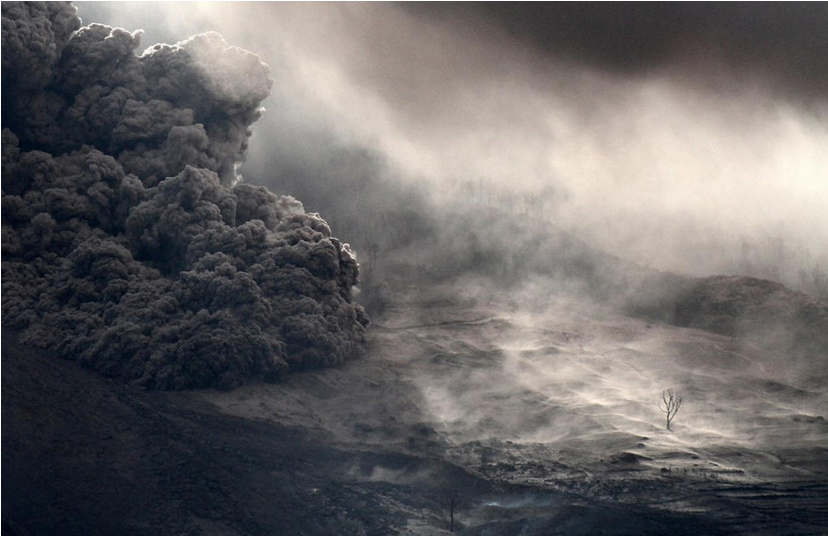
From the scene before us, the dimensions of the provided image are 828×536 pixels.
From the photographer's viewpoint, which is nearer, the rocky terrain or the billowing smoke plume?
the rocky terrain

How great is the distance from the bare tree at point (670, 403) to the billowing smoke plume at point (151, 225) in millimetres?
19039

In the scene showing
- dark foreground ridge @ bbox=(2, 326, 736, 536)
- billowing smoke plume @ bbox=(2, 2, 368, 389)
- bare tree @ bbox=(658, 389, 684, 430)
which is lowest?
dark foreground ridge @ bbox=(2, 326, 736, 536)

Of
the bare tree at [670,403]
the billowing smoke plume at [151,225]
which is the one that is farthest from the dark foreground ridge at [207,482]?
the bare tree at [670,403]

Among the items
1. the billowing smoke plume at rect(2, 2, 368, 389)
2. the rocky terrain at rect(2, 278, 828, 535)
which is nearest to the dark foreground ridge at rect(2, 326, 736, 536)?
the rocky terrain at rect(2, 278, 828, 535)

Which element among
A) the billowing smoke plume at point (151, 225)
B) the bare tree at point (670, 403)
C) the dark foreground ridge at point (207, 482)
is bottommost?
the dark foreground ridge at point (207, 482)

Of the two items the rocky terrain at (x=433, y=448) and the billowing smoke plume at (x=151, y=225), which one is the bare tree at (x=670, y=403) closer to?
the rocky terrain at (x=433, y=448)

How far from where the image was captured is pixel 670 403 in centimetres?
4934

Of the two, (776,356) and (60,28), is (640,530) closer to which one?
(776,356)

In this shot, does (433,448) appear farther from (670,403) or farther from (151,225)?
(151,225)

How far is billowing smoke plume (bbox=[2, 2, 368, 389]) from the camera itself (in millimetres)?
50531

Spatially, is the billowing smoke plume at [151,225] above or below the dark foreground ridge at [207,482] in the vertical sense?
above

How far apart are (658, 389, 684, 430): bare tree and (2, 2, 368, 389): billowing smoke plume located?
19.0 metres

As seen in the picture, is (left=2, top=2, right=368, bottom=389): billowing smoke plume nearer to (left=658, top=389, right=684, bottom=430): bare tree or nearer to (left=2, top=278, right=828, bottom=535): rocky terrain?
(left=2, top=278, right=828, bottom=535): rocky terrain

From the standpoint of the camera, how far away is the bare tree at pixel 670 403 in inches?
1862
